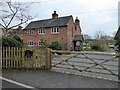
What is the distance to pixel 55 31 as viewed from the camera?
2453 cm

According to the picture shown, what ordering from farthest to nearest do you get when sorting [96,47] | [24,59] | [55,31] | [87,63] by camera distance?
[96,47], [55,31], [24,59], [87,63]

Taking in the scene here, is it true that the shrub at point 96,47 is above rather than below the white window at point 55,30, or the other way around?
below

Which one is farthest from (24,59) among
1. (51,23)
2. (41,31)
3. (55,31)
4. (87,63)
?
(41,31)

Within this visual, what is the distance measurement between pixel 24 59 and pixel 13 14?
239 inches

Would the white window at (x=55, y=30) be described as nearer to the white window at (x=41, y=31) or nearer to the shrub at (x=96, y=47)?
the white window at (x=41, y=31)

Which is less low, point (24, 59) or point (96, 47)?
point (96, 47)

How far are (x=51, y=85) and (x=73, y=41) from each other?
22.1m

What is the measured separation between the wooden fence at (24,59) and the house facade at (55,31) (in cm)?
1449

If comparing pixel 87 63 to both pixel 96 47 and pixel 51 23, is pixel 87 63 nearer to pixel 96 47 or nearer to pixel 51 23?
pixel 51 23

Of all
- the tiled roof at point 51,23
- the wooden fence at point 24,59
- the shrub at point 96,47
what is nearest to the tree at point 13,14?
the wooden fence at point 24,59

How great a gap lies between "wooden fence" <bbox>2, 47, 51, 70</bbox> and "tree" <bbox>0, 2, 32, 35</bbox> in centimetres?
487

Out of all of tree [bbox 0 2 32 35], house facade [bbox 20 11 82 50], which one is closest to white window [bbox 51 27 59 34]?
house facade [bbox 20 11 82 50]

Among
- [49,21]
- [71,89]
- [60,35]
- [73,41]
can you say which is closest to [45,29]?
[49,21]

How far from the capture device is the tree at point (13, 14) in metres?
10.2
